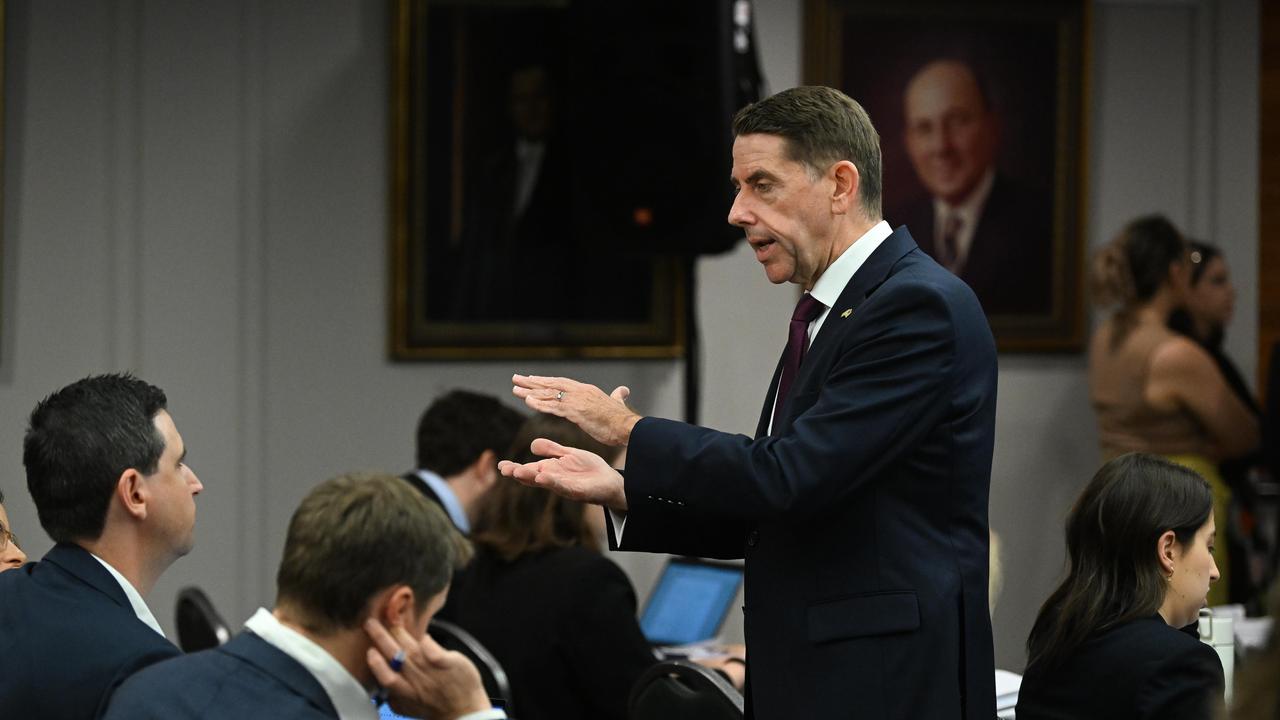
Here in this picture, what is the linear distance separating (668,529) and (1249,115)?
15.1 ft

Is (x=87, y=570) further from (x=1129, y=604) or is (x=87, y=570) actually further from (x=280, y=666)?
(x=1129, y=604)

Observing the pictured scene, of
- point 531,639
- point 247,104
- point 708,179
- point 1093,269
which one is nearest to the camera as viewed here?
point 531,639

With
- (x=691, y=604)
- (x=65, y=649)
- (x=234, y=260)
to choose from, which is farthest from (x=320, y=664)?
(x=234, y=260)

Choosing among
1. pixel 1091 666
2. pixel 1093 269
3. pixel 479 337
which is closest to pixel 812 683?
pixel 1091 666

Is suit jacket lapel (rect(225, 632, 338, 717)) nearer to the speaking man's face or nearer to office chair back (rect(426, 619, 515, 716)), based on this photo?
office chair back (rect(426, 619, 515, 716))

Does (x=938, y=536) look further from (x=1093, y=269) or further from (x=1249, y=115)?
(x=1249, y=115)

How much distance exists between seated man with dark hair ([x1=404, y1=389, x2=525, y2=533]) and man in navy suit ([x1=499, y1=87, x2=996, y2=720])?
5.64 feet

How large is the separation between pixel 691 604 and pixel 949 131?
2.35m

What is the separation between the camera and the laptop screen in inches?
159

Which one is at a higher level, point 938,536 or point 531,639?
point 938,536

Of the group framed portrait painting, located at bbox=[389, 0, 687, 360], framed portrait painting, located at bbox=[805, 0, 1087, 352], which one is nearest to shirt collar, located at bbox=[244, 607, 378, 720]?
framed portrait painting, located at bbox=[389, 0, 687, 360]

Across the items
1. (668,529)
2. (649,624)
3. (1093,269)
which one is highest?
(1093,269)

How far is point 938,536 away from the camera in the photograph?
1.95m

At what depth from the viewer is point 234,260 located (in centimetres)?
520
